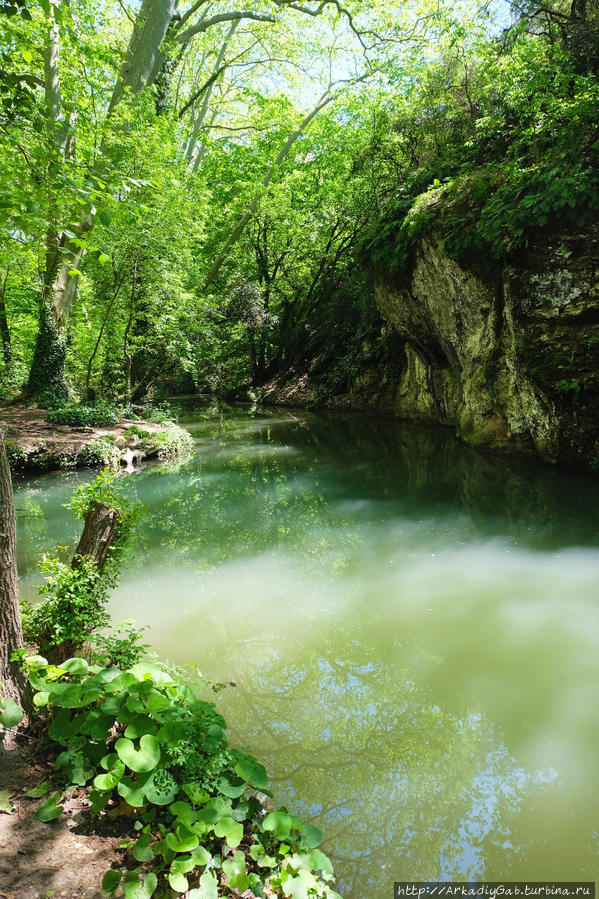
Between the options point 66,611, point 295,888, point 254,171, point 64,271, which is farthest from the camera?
point 254,171

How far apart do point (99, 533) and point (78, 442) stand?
26.3 ft

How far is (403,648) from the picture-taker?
3809 millimetres

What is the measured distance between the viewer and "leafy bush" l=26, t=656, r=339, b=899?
→ 5.66 ft

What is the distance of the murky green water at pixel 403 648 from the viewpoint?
2.34 m

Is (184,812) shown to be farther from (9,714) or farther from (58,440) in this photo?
(58,440)

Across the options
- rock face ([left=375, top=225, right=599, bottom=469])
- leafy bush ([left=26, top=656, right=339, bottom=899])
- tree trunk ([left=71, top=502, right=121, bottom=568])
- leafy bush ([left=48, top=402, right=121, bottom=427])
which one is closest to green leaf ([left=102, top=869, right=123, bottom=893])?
leafy bush ([left=26, top=656, right=339, bottom=899])

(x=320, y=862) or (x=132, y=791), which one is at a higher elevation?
(x=132, y=791)

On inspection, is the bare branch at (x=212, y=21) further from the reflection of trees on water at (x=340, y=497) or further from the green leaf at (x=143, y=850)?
the green leaf at (x=143, y=850)

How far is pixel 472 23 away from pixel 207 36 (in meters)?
11.8

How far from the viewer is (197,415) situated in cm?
2125

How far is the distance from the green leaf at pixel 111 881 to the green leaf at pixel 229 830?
35cm

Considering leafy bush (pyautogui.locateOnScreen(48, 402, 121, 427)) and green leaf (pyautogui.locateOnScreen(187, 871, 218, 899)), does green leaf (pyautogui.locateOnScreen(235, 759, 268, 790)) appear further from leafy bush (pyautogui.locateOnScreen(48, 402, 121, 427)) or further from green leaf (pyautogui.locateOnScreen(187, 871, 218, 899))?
leafy bush (pyautogui.locateOnScreen(48, 402, 121, 427))

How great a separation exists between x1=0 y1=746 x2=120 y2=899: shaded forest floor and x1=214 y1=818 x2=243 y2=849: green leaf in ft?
1.33

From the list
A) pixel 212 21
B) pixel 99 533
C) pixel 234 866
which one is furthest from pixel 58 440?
pixel 212 21
